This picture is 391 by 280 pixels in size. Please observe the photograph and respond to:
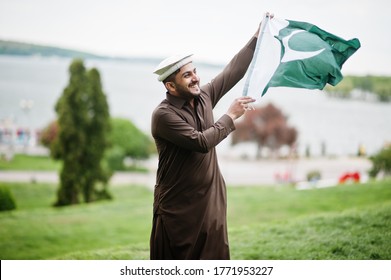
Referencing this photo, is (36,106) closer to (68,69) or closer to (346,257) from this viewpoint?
(68,69)

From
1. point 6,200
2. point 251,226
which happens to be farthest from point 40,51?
point 251,226

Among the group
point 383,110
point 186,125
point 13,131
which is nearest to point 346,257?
point 186,125

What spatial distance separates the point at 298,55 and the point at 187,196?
1.24m

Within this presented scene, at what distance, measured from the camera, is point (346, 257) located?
4.31 m

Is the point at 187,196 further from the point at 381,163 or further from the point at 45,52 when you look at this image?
the point at 381,163

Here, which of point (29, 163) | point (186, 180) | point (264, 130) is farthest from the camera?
point (264, 130)

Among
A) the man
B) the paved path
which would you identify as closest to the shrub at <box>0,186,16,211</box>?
the paved path

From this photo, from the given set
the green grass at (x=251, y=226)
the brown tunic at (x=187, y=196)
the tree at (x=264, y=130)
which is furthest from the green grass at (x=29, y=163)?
the brown tunic at (x=187, y=196)

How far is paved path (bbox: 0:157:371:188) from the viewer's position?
12.6 metres

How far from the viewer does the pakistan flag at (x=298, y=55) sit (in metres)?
3.44

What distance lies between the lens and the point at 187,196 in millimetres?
3088

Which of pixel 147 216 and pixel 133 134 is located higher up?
pixel 133 134

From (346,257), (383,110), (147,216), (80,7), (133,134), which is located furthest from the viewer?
(133,134)
